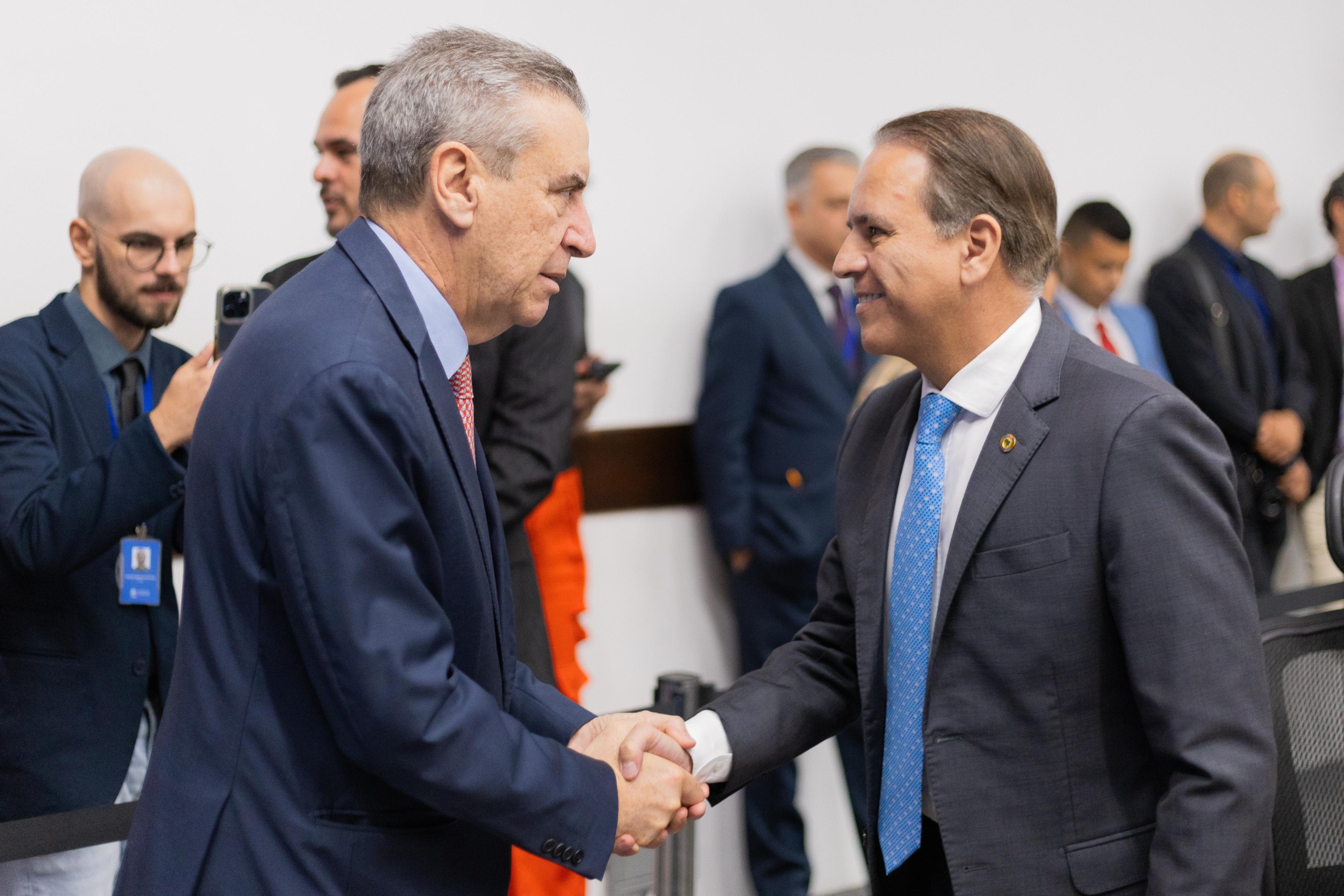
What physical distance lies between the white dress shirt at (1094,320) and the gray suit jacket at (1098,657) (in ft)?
10.3

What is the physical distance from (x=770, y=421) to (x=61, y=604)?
87.4 inches

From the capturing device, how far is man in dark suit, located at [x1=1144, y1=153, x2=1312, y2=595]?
4941 mm

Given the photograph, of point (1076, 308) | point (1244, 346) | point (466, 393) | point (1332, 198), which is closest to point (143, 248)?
point (466, 393)

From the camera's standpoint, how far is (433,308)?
4.92 ft

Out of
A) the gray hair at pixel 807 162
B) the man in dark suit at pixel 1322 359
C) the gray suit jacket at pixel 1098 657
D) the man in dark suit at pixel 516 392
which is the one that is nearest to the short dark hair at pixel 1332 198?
the man in dark suit at pixel 1322 359

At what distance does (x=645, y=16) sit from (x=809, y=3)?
0.66m

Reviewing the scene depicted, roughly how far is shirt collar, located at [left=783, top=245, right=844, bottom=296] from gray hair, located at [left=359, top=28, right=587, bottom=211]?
254 cm

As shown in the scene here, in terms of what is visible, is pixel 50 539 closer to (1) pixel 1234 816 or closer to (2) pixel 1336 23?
(1) pixel 1234 816

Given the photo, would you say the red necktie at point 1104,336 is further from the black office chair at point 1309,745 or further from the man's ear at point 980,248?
the man's ear at point 980,248

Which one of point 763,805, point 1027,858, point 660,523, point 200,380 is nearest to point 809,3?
point 660,523

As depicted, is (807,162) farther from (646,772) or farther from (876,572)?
(646,772)

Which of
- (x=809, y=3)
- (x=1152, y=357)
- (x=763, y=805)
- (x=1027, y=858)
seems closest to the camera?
(x=1027, y=858)

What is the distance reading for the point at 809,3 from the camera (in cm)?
429

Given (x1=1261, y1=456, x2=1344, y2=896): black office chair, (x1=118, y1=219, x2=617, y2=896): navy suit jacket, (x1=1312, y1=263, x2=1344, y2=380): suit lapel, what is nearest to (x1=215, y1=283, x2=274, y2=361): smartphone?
(x1=118, y1=219, x2=617, y2=896): navy suit jacket
